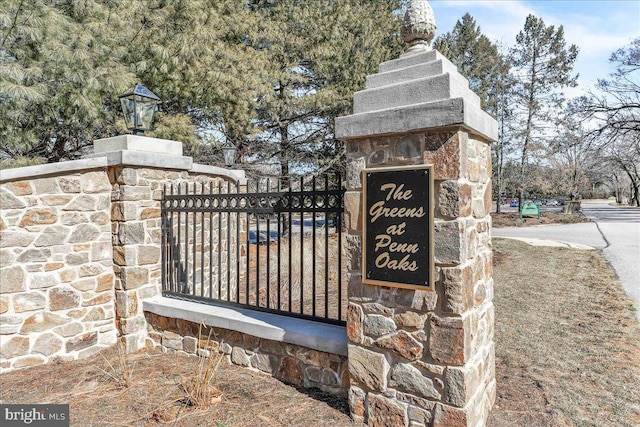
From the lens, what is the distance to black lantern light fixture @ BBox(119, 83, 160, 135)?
4.09m

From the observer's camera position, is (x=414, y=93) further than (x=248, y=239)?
No

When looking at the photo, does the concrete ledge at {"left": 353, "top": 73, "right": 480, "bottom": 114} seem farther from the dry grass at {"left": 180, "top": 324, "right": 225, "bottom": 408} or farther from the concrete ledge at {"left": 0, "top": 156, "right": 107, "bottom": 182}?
the concrete ledge at {"left": 0, "top": 156, "right": 107, "bottom": 182}

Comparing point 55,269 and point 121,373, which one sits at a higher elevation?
point 55,269

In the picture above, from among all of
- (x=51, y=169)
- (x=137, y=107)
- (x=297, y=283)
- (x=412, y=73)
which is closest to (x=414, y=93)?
(x=412, y=73)

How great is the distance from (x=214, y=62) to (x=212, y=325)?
7134mm

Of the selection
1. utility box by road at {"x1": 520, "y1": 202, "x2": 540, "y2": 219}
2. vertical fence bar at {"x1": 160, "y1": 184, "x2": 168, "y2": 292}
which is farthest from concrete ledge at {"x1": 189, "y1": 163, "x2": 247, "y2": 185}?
utility box by road at {"x1": 520, "y1": 202, "x2": 540, "y2": 219}

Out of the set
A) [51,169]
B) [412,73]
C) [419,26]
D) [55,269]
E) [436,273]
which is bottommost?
[55,269]

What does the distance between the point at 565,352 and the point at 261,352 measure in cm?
292

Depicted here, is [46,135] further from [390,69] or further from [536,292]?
[536,292]

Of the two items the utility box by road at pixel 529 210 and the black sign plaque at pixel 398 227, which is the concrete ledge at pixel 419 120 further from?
the utility box by road at pixel 529 210

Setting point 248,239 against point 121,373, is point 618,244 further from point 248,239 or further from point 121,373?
point 121,373

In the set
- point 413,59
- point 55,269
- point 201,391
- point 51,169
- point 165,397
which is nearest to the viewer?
point 413,59

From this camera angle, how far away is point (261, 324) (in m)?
3.25

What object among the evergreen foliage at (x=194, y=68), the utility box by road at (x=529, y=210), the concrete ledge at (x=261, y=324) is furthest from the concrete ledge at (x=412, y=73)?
the utility box by road at (x=529, y=210)
